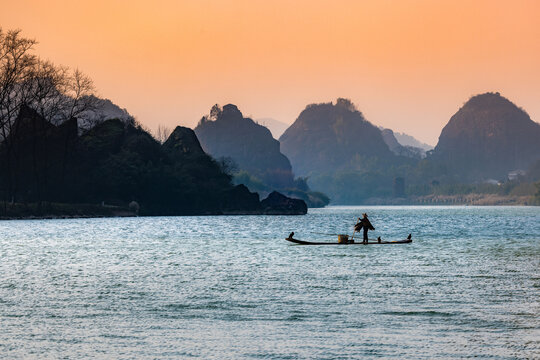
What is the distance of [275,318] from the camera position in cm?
3008

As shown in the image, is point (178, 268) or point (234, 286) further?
point (178, 268)

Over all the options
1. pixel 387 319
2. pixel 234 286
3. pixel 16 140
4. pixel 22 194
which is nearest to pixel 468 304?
pixel 387 319

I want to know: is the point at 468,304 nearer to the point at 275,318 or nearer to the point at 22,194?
Answer: the point at 275,318

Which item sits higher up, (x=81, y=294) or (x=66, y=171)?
(x=66, y=171)

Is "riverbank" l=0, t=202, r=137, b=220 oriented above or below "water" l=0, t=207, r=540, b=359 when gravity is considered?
above

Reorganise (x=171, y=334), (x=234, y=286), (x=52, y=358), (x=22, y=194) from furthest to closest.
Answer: (x=22, y=194)
(x=234, y=286)
(x=171, y=334)
(x=52, y=358)

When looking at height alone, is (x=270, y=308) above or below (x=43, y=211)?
below

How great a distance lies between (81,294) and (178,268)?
55.3 ft

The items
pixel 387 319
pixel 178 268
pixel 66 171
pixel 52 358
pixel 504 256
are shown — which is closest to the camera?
pixel 52 358

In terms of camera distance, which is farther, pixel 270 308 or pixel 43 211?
pixel 43 211

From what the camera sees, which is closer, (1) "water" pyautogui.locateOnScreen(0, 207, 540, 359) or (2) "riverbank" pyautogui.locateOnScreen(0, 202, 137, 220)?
(1) "water" pyautogui.locateOnScreen(0, 207, 540, 359)

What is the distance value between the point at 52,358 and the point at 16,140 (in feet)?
492

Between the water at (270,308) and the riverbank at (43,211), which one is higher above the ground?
the riverbank at (43,211)

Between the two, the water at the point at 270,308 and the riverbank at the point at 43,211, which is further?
the riverbank at the point at 43,211
